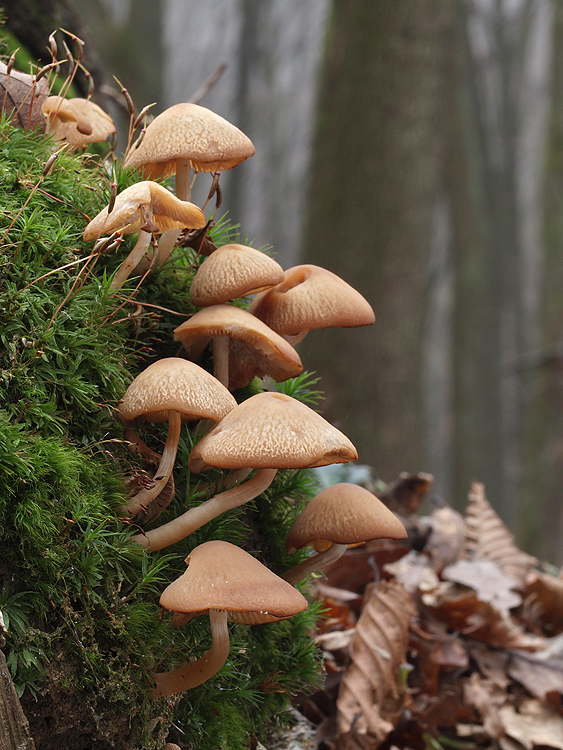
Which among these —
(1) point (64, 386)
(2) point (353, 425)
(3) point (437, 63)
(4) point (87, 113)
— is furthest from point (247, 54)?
(1) point (64, 386)

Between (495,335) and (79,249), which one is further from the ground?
(79,249)

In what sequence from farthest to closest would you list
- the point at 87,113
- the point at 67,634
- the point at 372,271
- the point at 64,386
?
the point at 372,271 → the point at 87,113 → the point at 64,386 → the point at 67,634

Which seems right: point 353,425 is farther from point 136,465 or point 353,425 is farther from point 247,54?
point 247,54

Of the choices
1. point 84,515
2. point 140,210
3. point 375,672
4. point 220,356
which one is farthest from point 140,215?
point 375,672

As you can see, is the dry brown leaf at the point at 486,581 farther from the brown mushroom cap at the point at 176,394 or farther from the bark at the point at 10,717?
the bark at the point at 10,717

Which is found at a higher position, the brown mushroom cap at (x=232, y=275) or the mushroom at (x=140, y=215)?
the mushroom at (x=140, y=215)

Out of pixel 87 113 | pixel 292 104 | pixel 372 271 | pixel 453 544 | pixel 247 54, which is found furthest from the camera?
pixel 292 104

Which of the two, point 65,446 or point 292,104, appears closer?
point 65,446

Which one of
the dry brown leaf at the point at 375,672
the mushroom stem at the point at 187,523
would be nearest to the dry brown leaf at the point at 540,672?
the dry brown leaf at the point at 375,672

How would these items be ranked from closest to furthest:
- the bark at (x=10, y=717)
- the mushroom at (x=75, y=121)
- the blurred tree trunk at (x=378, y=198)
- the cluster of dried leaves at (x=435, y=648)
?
1. the bark at (x=10, y=717)
2. the mushroom at (x=75, y=121)
3. the cluster of dried leaves at (x=435, y=648)
4. the blurred tree trunk at (x=378, y=198)
